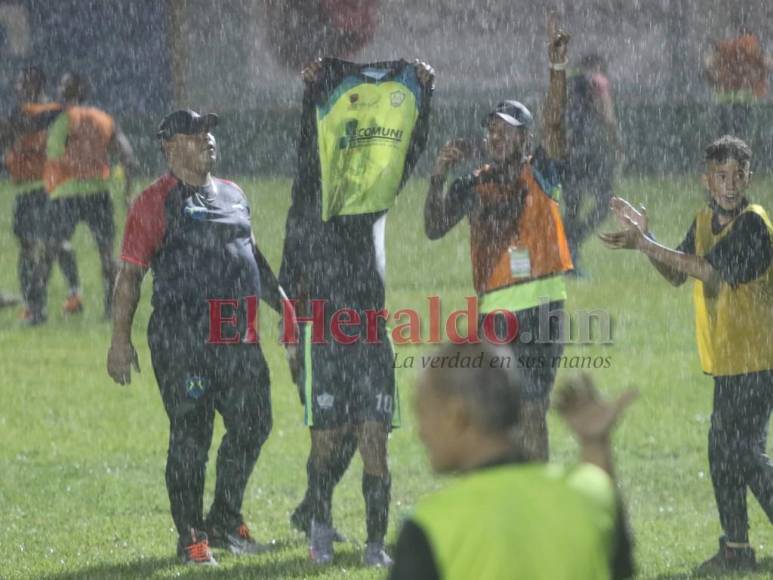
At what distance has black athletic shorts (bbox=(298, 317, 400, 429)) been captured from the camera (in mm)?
8328

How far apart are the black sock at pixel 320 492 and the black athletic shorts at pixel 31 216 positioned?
7772 mm

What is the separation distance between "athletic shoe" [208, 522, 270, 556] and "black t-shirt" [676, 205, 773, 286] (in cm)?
Answer: 267

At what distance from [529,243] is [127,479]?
3.43 metres

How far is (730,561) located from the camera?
7.93 m

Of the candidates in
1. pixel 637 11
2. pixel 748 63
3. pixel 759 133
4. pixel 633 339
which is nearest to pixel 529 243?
pixel 633 339

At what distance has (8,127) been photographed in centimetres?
1573

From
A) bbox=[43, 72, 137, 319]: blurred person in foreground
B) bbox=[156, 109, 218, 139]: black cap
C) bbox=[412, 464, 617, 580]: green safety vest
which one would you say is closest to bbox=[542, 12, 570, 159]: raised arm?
bbox=[156, 109, 218, 139]: black cap

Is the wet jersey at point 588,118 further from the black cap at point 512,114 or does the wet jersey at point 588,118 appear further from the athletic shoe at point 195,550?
the athletic shoe at point 195,550

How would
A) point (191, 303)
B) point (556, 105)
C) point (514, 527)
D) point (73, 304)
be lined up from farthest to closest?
point (73, 304) < point (556, 105) < point (191, 303) < point (514, 527)

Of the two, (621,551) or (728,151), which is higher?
(728,151)

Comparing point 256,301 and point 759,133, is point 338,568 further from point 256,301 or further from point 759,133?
point 759,133

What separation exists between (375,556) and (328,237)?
153 centimetres

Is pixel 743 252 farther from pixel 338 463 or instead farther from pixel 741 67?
pixel 741 67

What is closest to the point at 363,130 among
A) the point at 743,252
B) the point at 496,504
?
the point at 743,252
